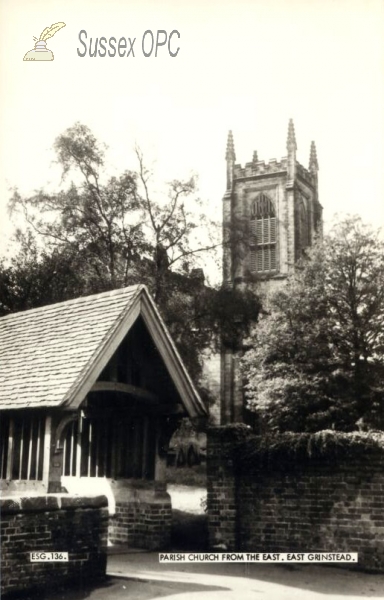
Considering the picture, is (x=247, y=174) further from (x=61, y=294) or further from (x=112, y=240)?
(x=61, y=294)

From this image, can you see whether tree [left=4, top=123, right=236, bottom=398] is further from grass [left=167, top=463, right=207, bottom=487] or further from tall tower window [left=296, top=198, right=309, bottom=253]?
tall tower window [left=296, top=198, right=309, bottom=253]

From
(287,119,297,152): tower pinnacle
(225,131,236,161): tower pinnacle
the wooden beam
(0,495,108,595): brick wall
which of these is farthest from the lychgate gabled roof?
(225,131,236,161): tower pinnacle

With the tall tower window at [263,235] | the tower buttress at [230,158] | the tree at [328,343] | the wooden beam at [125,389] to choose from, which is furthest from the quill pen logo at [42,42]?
the tower buttress at [230,158]

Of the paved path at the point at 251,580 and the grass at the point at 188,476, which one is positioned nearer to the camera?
the paved path at the point at 251,580

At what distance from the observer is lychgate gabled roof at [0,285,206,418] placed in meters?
8.45

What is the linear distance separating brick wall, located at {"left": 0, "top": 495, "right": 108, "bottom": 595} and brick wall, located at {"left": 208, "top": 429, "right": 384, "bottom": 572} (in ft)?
11.0

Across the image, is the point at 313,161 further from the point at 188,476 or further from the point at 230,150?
the point at 188,476

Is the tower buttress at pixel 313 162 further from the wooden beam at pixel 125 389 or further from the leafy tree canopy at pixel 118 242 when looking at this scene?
the wooden beam at pixel 125 389

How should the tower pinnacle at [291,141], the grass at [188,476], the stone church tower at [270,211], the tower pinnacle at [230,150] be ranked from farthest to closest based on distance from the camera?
the tower pinnacle at [230,150], the tower pinnacle at [291,141], the stone church tower at [270,211], the grass at [188,476]

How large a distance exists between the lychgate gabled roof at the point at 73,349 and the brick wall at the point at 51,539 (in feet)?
4.73

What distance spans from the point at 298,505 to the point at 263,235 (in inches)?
1225

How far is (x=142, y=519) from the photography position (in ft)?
34.8

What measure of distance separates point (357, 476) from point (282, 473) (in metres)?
1.27

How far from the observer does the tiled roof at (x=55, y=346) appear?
27.9 ft
